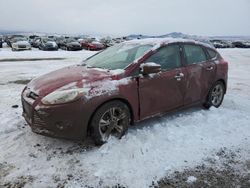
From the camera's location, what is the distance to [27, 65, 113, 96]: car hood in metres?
3.87

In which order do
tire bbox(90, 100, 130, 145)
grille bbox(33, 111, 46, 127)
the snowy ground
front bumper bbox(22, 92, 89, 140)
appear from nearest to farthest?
1. the snowy ground
2. front bumper bbox(22, 92, 89, 140)
3. grille bbox(33, 111, 46, 127)
4. tire bbox(90, 100, 130, 145)

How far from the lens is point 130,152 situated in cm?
381

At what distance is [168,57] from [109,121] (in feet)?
5.69

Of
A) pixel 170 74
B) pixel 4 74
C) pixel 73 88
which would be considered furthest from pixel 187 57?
pixel 4 74

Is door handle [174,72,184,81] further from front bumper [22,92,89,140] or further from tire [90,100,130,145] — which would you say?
front bumper [22,92,89,140]

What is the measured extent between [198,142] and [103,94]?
5.73ft

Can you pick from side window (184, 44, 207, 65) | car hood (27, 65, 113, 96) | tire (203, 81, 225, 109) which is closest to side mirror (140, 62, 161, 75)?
car hood (27, 65, 113, 96)

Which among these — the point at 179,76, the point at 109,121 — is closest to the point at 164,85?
the point at 179,76

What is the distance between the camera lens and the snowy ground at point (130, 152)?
10.6 ft

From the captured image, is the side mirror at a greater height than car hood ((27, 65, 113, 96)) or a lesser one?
greater

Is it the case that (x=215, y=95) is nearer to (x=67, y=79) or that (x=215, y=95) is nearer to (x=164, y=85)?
(x=164, y=85)

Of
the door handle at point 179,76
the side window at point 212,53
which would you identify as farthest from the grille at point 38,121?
the side window at point 212,53

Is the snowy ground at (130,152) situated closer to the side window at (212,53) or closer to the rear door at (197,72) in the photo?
the rear door at (197,72)

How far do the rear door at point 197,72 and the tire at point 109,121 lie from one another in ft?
5.11
